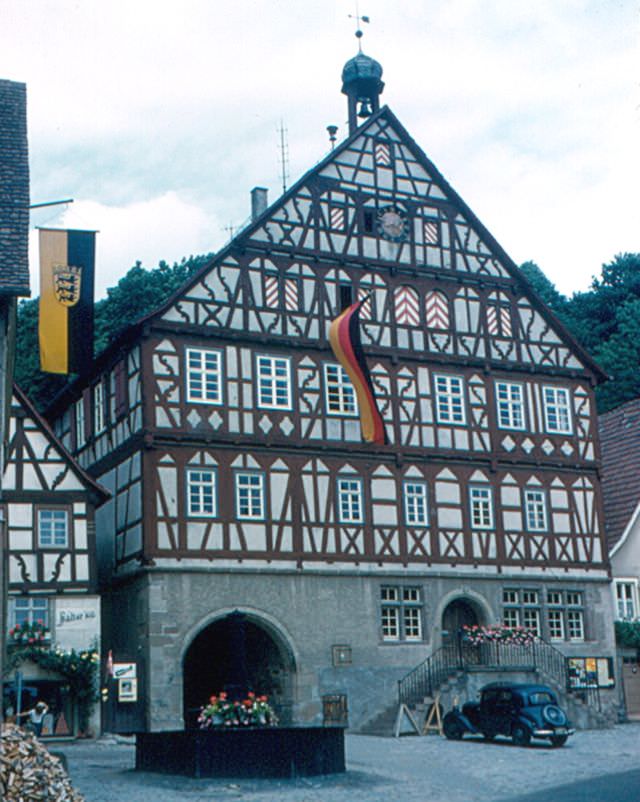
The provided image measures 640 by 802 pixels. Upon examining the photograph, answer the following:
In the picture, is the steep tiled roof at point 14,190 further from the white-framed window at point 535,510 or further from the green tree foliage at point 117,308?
the green tree foliage at point 117,308

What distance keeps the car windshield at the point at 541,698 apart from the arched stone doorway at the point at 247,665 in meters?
6.92

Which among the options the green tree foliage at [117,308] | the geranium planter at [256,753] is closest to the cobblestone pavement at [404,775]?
the geranium planter at [256,753]

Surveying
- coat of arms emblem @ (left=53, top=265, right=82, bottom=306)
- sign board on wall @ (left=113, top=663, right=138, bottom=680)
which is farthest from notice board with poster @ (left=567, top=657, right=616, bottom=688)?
coat of arms emblem @ (left=53, top=265, right=82, bottom=306)

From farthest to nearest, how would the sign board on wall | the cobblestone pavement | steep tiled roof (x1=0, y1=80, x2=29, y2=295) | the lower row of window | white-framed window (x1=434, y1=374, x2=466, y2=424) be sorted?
white-framed window (x1=434, y1=374, x2=466, y2=424) < the lower row of window < the sign board on wall < the cobblestone pavement < steep tiled roof (x1=0, y1=80, x2=29, y2=295)

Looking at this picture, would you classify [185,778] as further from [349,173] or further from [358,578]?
[349,173]

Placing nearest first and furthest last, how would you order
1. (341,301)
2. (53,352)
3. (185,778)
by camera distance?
(185,778) → (53,352) → (341,301)

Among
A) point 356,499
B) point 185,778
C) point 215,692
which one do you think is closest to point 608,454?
point 356,499

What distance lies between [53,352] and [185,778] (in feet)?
35.1

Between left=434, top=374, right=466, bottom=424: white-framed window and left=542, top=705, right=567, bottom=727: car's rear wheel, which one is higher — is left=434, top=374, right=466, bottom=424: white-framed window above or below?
above

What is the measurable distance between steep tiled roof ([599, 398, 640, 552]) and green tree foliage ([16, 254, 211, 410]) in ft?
73.7

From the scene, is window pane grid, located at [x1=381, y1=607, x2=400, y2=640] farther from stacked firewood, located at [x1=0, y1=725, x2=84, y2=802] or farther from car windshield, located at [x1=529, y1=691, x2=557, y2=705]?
stacked firewood, located at [x1=0, y1=725, x2=84, y2=802]

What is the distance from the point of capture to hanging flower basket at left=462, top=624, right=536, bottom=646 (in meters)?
37.2

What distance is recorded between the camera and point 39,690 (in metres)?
33.1

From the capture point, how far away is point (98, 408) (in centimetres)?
3912
